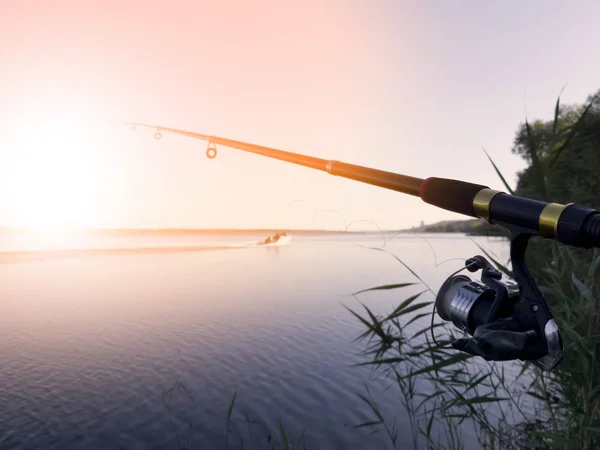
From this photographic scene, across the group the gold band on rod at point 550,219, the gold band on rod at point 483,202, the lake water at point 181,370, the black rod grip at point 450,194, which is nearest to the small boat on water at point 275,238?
the lake water at point 181,370

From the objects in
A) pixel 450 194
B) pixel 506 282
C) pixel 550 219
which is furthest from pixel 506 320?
pixel 450 194

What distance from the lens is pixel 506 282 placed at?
179 centimetres

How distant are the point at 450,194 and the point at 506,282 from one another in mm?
475

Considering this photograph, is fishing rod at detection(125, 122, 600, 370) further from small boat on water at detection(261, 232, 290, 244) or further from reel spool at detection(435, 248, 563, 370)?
small boat on water at detection(261, 232, 290, 244)

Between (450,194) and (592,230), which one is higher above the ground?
(450,194)

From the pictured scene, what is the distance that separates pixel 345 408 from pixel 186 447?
2829mm

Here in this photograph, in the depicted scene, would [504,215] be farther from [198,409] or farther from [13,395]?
[13,395]

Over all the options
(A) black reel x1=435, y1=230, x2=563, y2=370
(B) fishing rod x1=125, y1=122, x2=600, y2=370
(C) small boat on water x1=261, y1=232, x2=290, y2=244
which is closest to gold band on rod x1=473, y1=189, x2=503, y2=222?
(B) fishing rod x1=125, y1=122, x2=600, y2=370

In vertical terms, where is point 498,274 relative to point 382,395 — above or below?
above

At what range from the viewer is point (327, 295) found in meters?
18.0

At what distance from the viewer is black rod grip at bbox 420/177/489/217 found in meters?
1.81

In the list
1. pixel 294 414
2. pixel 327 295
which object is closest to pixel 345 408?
pixel 294 414

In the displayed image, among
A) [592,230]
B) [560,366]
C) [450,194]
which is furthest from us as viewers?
[560,366]

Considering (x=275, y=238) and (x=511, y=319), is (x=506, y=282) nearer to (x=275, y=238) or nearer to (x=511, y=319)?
(x=511, y=319)
